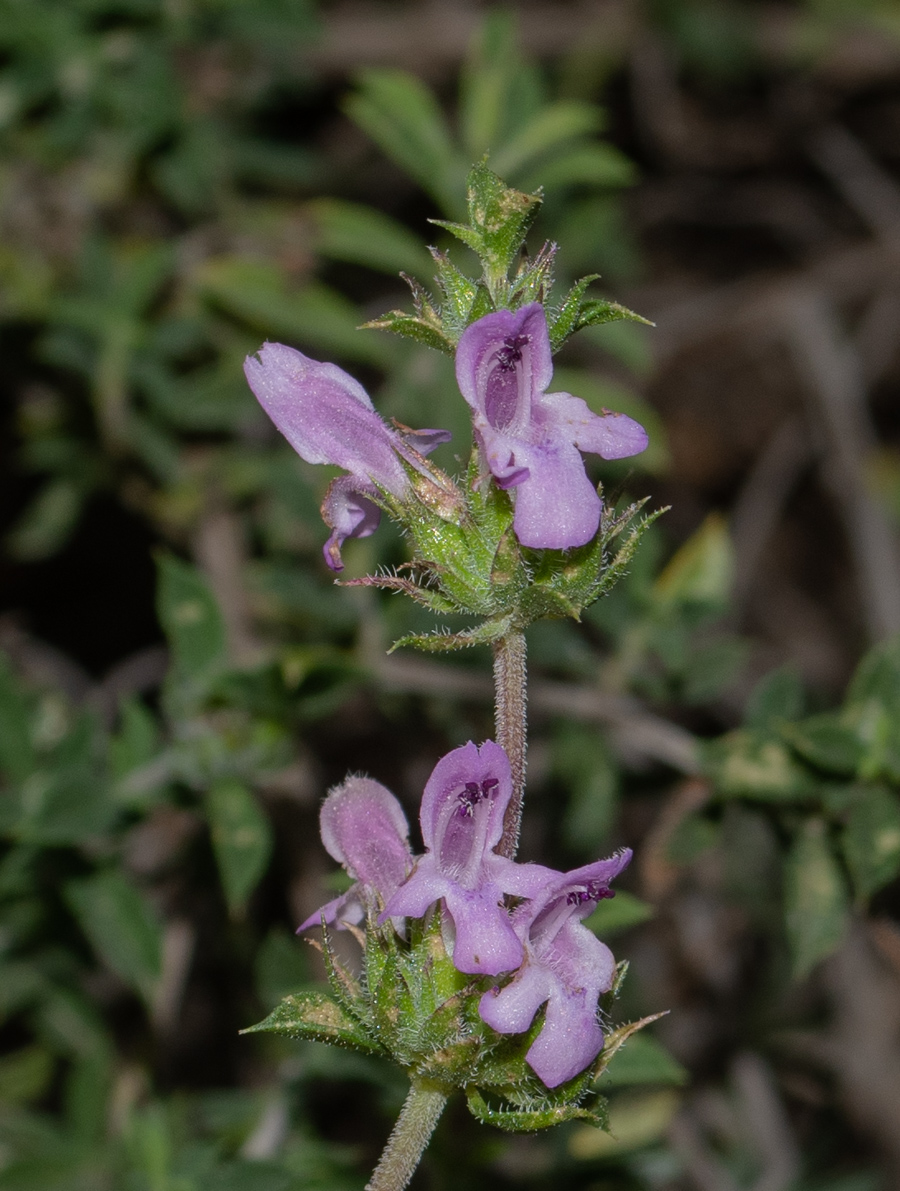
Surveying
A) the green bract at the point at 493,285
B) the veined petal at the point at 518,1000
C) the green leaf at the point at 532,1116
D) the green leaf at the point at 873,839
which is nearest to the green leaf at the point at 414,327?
the green bract at the point at 493,285

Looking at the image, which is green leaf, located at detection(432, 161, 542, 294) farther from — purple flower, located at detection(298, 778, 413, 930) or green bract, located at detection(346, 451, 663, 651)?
purple flower, located at detection(298, 778, 413, 930)

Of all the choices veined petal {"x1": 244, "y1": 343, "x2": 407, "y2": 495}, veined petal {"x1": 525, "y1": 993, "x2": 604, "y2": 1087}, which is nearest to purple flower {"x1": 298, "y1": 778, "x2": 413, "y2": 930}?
veined petal {"x1": 525, "y1": 993, "x2": 604, "y2": 1087}

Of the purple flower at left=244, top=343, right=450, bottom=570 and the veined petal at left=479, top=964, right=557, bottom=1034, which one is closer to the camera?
the veined petal at left=479, top=964, right=557, bottom=1034

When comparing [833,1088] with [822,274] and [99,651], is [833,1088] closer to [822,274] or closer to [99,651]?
[99,651]

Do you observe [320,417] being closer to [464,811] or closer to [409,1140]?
[464,811]

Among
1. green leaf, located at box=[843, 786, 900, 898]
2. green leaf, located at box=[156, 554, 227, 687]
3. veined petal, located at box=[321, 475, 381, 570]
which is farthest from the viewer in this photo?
green leaf, located at box=[156, 554, 227, 687]

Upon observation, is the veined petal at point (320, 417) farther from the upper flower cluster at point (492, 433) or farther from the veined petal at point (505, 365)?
the veined petal at point (505, 365)
